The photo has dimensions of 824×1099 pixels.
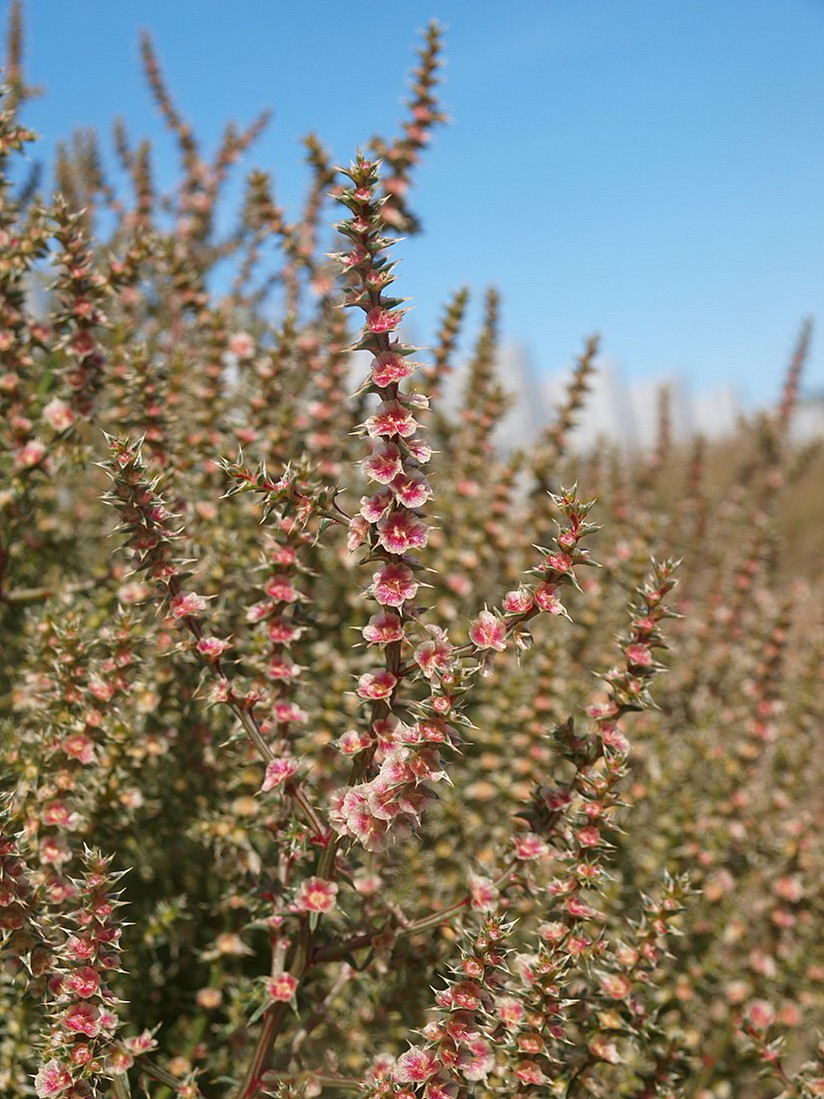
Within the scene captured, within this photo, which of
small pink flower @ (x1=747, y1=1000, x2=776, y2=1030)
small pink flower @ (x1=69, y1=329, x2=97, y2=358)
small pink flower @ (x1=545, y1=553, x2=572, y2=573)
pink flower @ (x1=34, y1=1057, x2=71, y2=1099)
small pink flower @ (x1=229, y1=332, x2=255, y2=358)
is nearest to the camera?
pink flower @ (x1=34, y1=1057, x2=71, y2=1099)

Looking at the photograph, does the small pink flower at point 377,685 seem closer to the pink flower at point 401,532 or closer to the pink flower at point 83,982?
the pink flower at point 401,532

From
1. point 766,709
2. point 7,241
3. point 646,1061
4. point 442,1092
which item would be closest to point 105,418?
point 7,241

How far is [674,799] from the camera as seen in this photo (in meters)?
2.76

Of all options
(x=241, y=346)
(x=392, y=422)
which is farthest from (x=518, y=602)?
(x=241, y=346)

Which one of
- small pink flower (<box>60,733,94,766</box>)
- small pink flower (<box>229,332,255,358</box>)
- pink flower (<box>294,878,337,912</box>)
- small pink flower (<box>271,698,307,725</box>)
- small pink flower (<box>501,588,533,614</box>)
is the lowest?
pink flower (<box>294,878,337,912</box>)

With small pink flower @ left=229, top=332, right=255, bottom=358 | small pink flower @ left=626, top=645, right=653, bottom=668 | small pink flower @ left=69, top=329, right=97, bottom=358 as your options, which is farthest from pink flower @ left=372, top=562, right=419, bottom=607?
small pink flower @ left=229, top=332, right=255, bottom=358

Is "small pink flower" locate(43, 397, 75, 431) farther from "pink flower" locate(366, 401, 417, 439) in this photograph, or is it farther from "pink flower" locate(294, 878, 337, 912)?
"pink flower" locate(294, 878, 337, 912)

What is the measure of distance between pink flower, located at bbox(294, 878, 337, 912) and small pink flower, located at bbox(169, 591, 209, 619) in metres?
0.43

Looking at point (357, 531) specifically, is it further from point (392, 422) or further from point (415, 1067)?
point (415, 1067)

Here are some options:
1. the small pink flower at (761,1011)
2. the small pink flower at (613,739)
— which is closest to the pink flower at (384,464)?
the small pink flower at (613,739)

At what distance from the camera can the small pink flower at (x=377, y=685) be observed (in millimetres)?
1208

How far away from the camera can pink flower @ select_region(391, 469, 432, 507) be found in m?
1.16

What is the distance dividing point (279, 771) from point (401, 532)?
40cm

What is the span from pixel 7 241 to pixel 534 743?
173 cm
